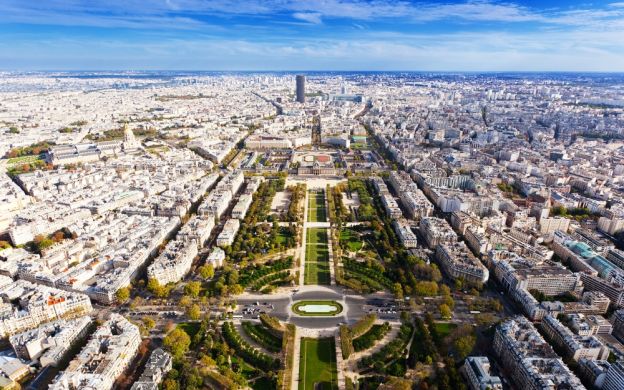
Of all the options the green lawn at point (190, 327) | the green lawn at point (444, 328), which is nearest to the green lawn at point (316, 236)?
the green lawn at point (444, 328)

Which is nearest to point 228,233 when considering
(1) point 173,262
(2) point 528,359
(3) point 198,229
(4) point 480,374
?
(3) point 198,229

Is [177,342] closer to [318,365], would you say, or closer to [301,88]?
[318,365]

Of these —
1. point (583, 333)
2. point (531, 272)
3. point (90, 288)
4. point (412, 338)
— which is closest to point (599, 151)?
point (531, 272)

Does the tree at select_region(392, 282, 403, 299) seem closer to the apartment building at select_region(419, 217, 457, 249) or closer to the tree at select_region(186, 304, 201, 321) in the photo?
the apartment building at select_region(419, 217, 457, 249)

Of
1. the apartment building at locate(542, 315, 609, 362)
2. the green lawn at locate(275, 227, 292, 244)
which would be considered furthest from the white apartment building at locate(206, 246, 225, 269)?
the apartment building at locate(542, 315, 609, 362)

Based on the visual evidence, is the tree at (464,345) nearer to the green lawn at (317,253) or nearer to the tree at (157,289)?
the green lawn at (317,253)
